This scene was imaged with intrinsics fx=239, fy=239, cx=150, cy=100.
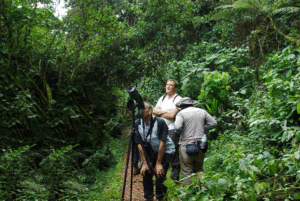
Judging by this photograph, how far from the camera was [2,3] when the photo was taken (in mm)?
4812

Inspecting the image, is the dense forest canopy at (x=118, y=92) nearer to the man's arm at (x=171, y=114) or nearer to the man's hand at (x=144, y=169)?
the man's hand at (x=144, y=169)

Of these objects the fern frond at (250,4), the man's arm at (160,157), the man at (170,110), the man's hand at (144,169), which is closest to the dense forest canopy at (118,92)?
the fern frond at (250,4)

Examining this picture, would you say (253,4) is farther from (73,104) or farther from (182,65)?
(73,104)

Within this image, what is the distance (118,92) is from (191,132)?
274 inches

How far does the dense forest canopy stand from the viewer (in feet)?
10.7

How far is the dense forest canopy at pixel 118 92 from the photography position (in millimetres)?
3268

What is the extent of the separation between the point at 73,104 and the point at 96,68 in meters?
1.63

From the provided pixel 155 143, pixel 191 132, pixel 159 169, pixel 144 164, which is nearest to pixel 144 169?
pixel 144 164

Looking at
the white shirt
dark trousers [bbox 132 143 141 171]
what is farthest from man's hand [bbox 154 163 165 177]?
the white shirt

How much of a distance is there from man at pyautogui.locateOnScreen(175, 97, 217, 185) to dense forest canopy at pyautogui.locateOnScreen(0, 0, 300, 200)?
0.48 metres

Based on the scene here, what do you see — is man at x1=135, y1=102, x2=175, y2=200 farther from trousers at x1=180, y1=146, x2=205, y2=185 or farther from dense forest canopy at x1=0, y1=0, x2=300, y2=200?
dense forest canopy at x1=0, y1=0, x2=300, y2=200

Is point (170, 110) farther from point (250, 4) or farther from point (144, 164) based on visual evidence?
point (250, 4)

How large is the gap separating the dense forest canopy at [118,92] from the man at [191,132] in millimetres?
476

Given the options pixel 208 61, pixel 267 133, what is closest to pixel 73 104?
pixel 208 61
